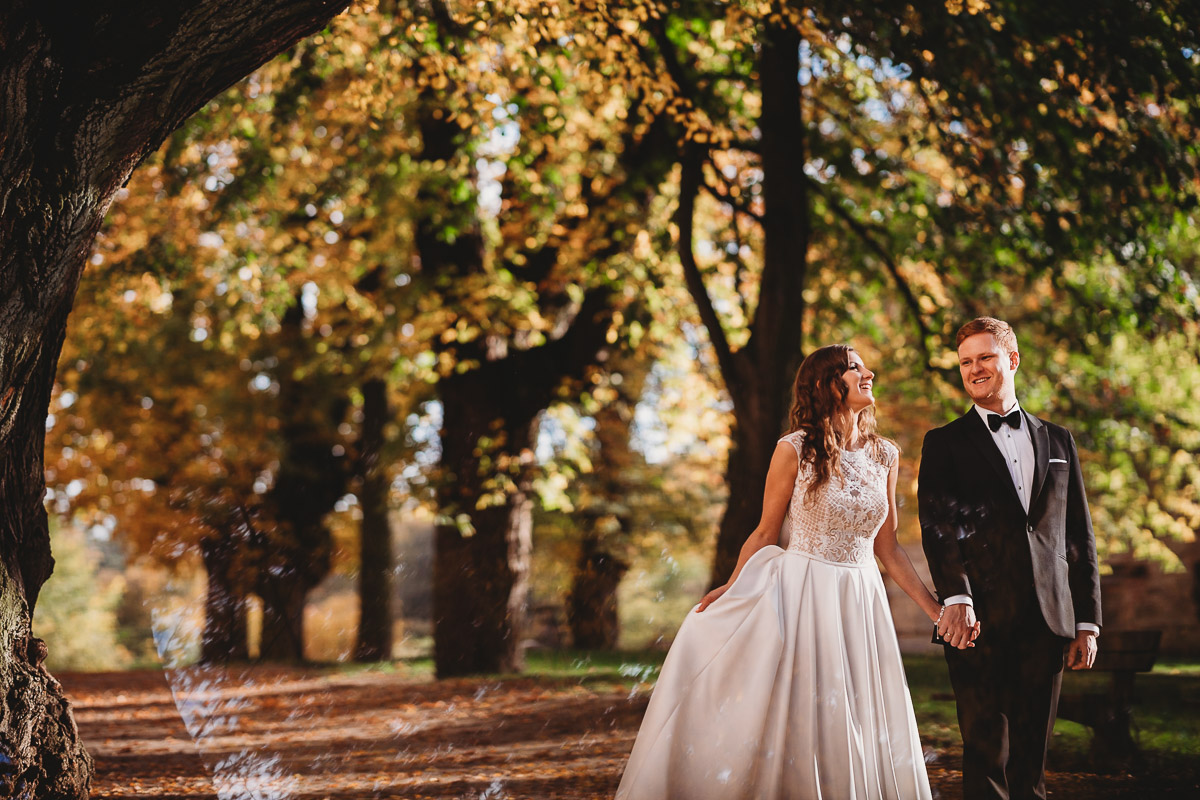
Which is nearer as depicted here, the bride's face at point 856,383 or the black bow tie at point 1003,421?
the black bow tie at point 1003,421

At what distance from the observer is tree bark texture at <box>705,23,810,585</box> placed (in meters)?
8.30

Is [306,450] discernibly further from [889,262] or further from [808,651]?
[808,651]

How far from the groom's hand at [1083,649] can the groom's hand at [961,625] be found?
0.42 m

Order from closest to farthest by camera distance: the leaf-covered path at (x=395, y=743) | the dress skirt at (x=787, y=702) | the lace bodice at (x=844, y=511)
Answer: the dress skirt at (x=787, y=702)
the lace bodice at (x=844, y=511)
the leaf-covered path at (x=395, y=743)

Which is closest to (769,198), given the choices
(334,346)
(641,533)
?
(641,533)

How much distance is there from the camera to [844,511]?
14.3ft

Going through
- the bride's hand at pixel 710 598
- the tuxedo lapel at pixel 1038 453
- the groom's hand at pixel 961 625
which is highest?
the tuxedo lapel at pixel 1038 453

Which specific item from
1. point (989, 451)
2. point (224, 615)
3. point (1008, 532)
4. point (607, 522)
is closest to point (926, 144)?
point (989, 451)

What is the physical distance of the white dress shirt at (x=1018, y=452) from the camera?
3980 mm

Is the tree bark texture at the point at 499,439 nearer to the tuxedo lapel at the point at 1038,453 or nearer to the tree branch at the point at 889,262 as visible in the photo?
the tree branch at the point at 889,262

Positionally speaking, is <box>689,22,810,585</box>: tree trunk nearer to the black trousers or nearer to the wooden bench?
the wooden bench

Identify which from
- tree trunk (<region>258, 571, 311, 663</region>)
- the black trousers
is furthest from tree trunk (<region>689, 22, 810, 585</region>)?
the black trousers

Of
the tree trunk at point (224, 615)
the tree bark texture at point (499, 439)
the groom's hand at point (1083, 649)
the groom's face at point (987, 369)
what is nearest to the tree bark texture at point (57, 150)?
the tree trunk at point (224, 615)

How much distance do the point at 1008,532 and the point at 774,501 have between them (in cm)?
100
